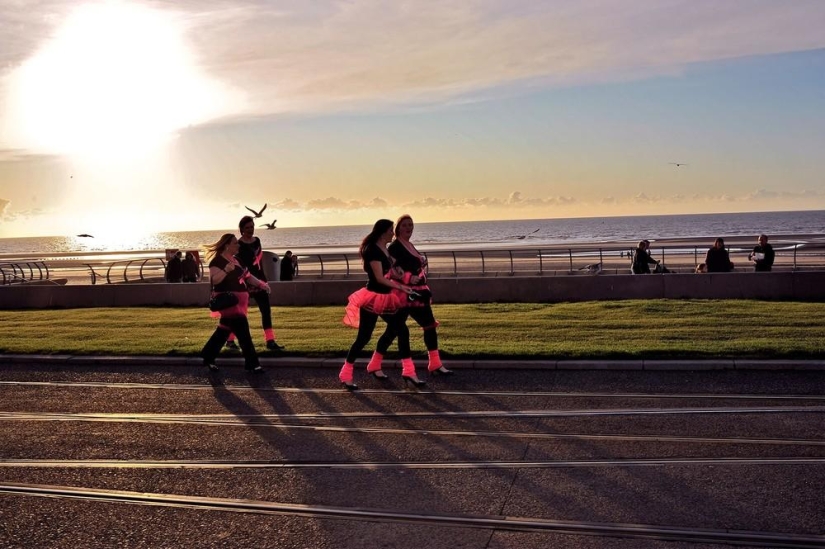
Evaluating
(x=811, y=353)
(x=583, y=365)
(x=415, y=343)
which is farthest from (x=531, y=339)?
(x=811, y=353)

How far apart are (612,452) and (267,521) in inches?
110

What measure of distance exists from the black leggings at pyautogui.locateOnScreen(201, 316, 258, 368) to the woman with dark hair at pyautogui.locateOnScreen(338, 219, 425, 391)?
1.67 metres

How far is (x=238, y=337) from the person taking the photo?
11586 millimetres

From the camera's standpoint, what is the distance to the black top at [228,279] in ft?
38.2

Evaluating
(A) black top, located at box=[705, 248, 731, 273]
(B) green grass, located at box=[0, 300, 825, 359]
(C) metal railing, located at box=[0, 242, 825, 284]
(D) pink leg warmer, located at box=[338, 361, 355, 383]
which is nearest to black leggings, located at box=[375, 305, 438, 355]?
(D) pink leg warmer, located at box=[338, 361, 355, 383]

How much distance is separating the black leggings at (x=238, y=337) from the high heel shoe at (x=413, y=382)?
84.5 inches

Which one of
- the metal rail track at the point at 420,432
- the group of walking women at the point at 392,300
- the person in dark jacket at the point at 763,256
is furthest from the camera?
the person in dark jacket at the point at 763,256

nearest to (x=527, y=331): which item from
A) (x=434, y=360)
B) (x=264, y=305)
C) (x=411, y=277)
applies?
(x=434, y=360)

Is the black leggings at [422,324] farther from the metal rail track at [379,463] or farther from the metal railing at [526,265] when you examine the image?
the metal railing at [526,265]

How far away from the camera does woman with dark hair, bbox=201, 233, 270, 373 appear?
11.5 meters

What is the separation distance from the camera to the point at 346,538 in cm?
562

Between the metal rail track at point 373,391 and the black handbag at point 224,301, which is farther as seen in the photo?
the black handbag at point 224,301

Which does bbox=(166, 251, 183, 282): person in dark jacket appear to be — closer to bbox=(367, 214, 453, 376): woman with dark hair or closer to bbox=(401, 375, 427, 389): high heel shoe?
bbox=(367, 214, 453, 376): woman with dark hair

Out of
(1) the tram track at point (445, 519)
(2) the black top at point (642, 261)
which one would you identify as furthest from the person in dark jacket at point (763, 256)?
(1) the tram track at point (445, 519)
